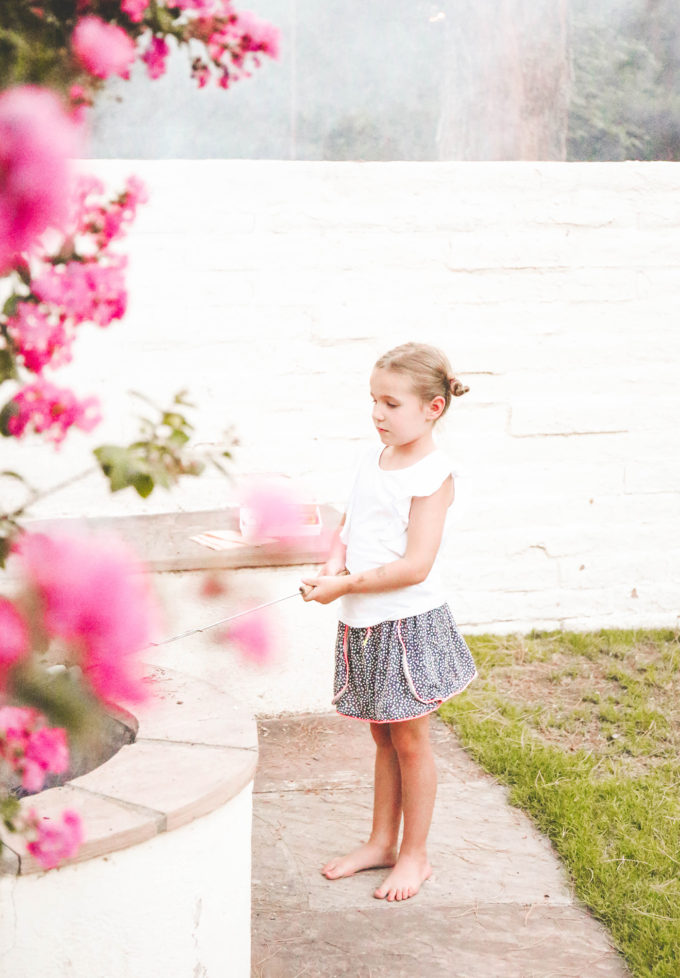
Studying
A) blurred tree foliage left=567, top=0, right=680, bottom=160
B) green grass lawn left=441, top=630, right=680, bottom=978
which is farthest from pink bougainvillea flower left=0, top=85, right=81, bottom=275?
blurred tree foliage left=567, top=0, right=680, bottom=160

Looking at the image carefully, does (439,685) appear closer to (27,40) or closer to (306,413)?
(306,413)

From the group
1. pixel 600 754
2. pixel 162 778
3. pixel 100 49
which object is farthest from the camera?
pixel 600 754

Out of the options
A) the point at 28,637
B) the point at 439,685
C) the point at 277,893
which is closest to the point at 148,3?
the point at 28,637

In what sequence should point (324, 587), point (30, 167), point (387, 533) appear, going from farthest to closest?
point (387, 533) → point (324, 587) → point (30, 167)

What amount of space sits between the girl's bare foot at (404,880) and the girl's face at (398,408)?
930mm

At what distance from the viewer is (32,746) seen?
71 centimetres

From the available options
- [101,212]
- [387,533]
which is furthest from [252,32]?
[387,533]

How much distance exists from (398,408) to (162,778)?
2.99 ft

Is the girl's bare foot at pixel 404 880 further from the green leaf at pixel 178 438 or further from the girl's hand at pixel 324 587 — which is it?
the green leaf at pixel 178 438

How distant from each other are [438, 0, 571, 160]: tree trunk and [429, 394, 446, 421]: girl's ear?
1.81m

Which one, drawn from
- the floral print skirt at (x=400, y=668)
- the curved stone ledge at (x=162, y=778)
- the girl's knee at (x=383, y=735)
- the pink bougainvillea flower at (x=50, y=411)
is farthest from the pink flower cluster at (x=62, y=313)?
the girl's knee at (x=383, y=735)

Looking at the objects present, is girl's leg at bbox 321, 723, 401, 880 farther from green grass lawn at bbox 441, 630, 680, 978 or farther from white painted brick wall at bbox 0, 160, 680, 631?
white painted brick wall at bbox 0, 160, 680, 631

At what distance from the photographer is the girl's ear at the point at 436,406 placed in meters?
2.16

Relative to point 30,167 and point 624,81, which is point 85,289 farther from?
point 624,81
